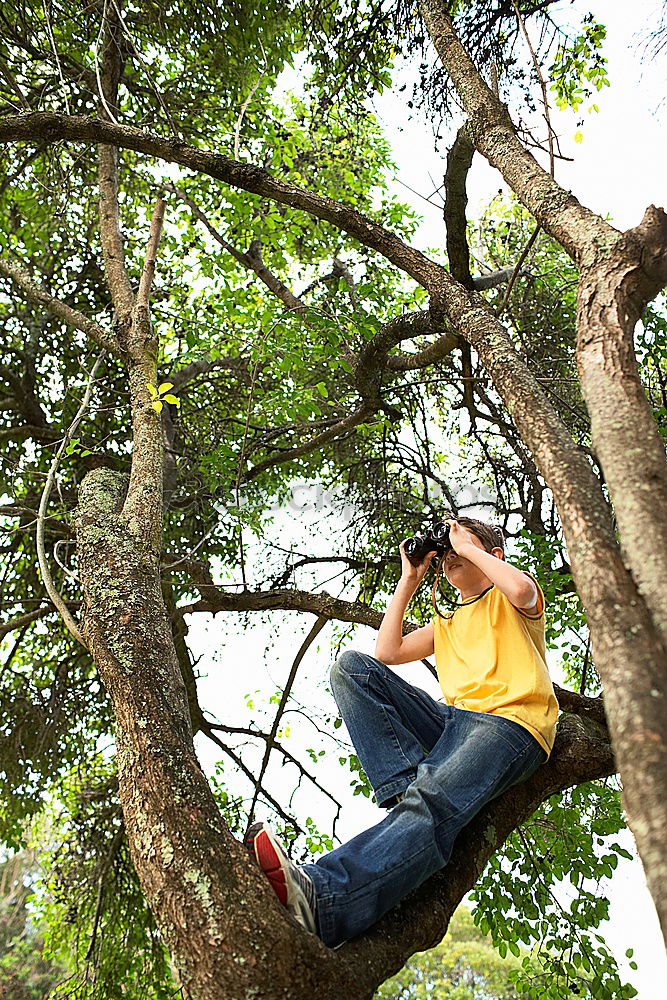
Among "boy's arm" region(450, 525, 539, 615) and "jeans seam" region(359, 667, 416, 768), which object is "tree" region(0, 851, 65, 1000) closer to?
"jeans seam" region(359, 667, 416, 768)

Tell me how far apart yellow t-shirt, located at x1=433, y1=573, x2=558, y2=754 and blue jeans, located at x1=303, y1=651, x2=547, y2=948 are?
51 mm

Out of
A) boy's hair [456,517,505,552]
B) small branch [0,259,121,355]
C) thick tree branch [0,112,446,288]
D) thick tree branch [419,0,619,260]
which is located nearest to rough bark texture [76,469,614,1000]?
boy's hair [456,517,505,552]

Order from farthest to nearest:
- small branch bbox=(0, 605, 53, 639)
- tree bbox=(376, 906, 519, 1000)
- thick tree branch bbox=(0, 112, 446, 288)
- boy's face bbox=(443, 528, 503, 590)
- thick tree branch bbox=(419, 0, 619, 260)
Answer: tree bbox=(376, 906, 519, 1000), small branch bbox=(0, 605, 53, 639), boy's face bbox=(443, 528, 503, 590), thick tree branch bbox=(0, 112, 446, 288), thick tree branch bbox=(419, 0, 619, 260)

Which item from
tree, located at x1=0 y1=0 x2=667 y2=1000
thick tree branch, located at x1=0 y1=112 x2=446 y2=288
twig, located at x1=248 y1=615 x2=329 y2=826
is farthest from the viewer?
twig, located at x1=248 y1=615 x2=329 y2=826

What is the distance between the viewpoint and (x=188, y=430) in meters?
5.61

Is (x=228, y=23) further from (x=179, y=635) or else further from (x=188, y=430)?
(x=179, y=635)

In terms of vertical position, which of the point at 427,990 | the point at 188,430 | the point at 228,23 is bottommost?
the point at 427,990

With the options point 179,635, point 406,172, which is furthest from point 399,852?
point 406,172

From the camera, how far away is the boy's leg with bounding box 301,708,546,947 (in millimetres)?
1769

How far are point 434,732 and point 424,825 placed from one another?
645 mm

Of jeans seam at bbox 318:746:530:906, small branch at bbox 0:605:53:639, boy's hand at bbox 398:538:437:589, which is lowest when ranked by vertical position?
jeans seam at bbox 318:746:530:906

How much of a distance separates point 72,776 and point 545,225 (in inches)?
201

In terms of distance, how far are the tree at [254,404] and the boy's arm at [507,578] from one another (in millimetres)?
397

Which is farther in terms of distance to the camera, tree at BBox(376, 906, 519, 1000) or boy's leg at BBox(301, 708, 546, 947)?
tree at BBox(376, 906, 519, 1000)
